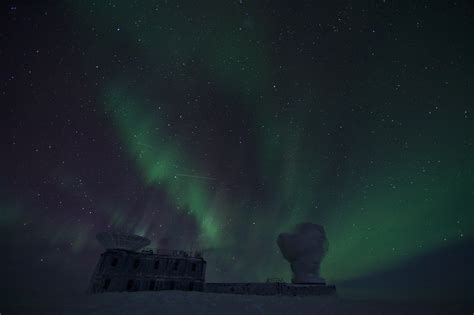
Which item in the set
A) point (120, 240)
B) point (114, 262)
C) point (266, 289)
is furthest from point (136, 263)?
point (266, 289)

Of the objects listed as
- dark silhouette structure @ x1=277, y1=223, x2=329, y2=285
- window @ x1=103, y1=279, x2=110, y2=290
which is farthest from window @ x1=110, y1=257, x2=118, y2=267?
dark silhouette structure @ x1=277, y1=223, x2=329, y2=285

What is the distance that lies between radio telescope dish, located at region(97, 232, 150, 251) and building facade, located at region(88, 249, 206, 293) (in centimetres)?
103

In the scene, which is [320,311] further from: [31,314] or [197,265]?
[197,265]

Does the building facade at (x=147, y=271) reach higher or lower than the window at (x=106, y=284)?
higher

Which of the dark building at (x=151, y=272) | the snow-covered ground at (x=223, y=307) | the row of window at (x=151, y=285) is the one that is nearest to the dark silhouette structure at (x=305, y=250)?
the dark building at (x=151, y=272)

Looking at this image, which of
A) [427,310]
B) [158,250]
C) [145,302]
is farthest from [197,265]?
[427,310]

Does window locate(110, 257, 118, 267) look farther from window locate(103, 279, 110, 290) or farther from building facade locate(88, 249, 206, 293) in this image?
window locate(103, 279, 110, 290)

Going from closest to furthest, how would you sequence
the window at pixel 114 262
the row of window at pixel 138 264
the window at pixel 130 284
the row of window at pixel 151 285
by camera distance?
the row of window at pixel 151 285, the window at pixel 130 284, the window at pixel 114 262, the row of window at pixel 138 264

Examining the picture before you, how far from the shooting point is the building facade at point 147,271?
3612 centimetres

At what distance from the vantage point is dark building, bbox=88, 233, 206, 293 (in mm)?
36219

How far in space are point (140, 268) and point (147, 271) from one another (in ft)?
3.65

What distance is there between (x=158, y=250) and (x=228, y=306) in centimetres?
2352

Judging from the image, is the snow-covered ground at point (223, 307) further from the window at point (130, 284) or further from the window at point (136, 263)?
the window at point (136, 263)

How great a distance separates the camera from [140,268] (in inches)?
1499
